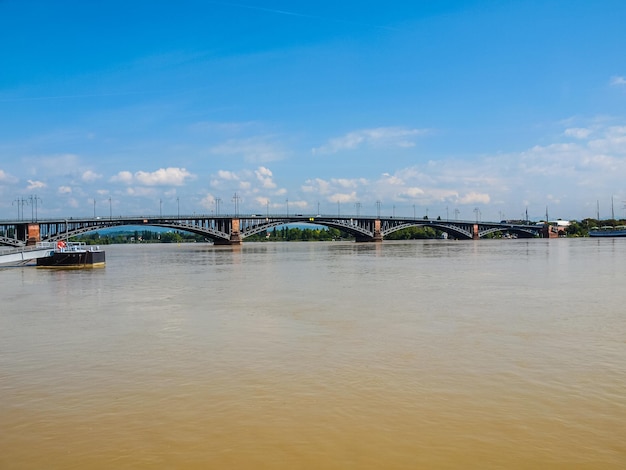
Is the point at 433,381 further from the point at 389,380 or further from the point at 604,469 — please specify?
the point at 604,469

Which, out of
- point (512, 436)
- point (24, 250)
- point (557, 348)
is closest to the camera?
point (512, 436)

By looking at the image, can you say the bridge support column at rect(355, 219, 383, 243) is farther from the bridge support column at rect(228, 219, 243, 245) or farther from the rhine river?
the rhine river

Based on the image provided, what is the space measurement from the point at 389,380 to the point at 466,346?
352 centimetres

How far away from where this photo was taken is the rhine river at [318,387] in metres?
6.75

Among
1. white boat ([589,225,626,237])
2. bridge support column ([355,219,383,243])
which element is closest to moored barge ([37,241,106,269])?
bridge support column ([355,219,383,243])

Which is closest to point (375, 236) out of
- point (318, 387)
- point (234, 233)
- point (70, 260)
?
point (234, 233)

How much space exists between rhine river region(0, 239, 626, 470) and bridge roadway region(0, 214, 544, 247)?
231ft

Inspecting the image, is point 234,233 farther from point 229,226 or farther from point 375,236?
point 375,236

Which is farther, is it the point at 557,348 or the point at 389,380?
the point at 557,348

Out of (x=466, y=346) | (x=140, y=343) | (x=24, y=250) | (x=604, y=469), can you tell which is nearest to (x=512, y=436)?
(x=604, y=469)

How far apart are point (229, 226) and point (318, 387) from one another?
105 m

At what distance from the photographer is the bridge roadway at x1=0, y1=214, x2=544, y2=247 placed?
8519 centimetres

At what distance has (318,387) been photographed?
9500mm

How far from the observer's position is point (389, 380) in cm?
983
